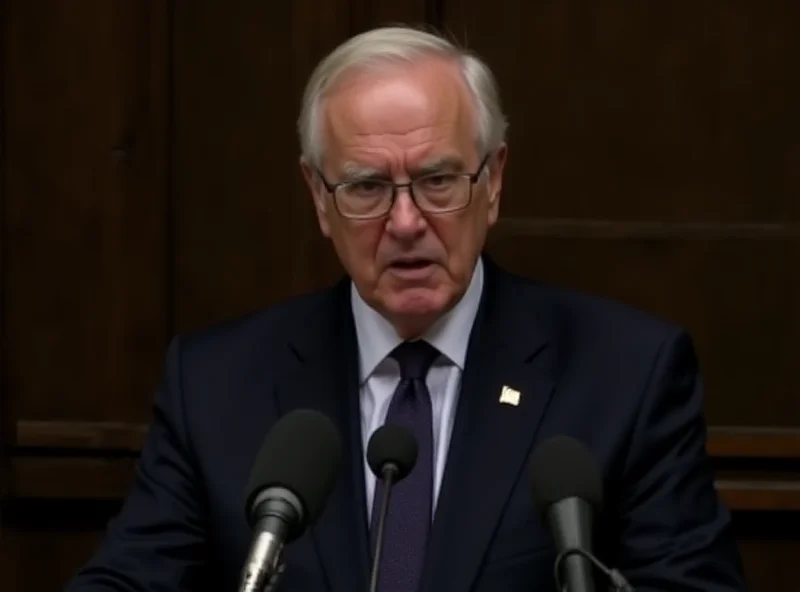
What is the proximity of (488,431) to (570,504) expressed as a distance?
0.72 m

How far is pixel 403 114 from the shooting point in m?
2.42

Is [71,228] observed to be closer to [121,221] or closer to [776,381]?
[121,221]

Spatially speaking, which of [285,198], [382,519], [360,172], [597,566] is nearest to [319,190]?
[360,172]

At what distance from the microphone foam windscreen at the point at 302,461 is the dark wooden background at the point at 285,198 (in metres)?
1.39

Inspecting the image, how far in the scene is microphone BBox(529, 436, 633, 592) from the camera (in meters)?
1.64

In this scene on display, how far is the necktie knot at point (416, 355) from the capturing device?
8.25 feet

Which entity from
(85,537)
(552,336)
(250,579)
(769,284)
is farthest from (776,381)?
(250,579)

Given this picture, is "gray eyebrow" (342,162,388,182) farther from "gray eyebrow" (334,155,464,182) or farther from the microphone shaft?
the microphone shaft

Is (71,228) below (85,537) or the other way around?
the other way around

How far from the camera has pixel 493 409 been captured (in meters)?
2.47

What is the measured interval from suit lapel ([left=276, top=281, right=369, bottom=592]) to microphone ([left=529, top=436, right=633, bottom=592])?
60 cm

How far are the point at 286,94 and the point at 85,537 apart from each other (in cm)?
88

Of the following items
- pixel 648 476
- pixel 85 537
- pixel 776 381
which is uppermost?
pixel 648 476

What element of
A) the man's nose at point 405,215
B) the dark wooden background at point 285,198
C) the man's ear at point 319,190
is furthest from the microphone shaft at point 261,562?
the dark wooden background at point 285,198
